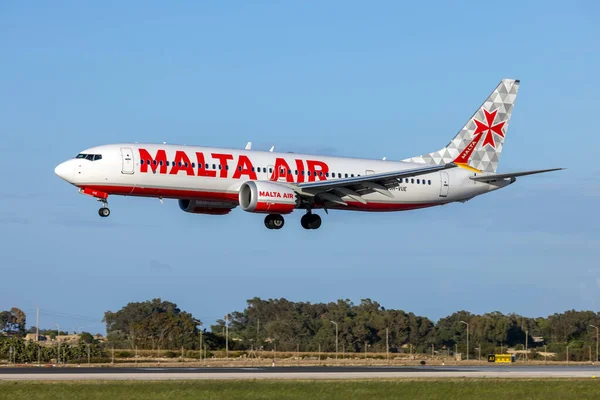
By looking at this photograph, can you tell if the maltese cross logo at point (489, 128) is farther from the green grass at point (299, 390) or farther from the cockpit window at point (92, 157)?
the green grass at point (299, 390)

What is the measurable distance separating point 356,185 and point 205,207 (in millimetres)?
9720

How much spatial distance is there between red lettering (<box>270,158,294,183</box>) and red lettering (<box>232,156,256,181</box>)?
1.50 meters

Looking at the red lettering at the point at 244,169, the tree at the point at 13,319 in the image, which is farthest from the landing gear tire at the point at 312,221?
the tree at the point at 13,319

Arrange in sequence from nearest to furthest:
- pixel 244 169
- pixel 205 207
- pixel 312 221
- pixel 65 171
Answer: pixel 65 171 < pixel 244 169 < pixel 205 207 < pixel 312 221

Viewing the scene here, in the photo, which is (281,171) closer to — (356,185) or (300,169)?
(300,169)

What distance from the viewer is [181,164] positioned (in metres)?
62.1

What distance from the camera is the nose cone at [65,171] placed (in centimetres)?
6112

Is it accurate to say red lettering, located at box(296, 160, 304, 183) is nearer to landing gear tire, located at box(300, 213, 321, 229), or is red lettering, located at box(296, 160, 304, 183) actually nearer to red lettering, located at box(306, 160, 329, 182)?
red lettering, located at box(306, 160, 329, 182)

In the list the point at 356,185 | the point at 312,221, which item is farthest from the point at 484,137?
the point at 356,185

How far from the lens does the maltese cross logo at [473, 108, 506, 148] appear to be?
77.1 meters

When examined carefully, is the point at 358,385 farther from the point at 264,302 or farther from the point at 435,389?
the point at 264,302

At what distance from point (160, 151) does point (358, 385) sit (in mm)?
22875

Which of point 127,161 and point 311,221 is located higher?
point 127,161

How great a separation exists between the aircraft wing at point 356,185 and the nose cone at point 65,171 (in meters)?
13.4
